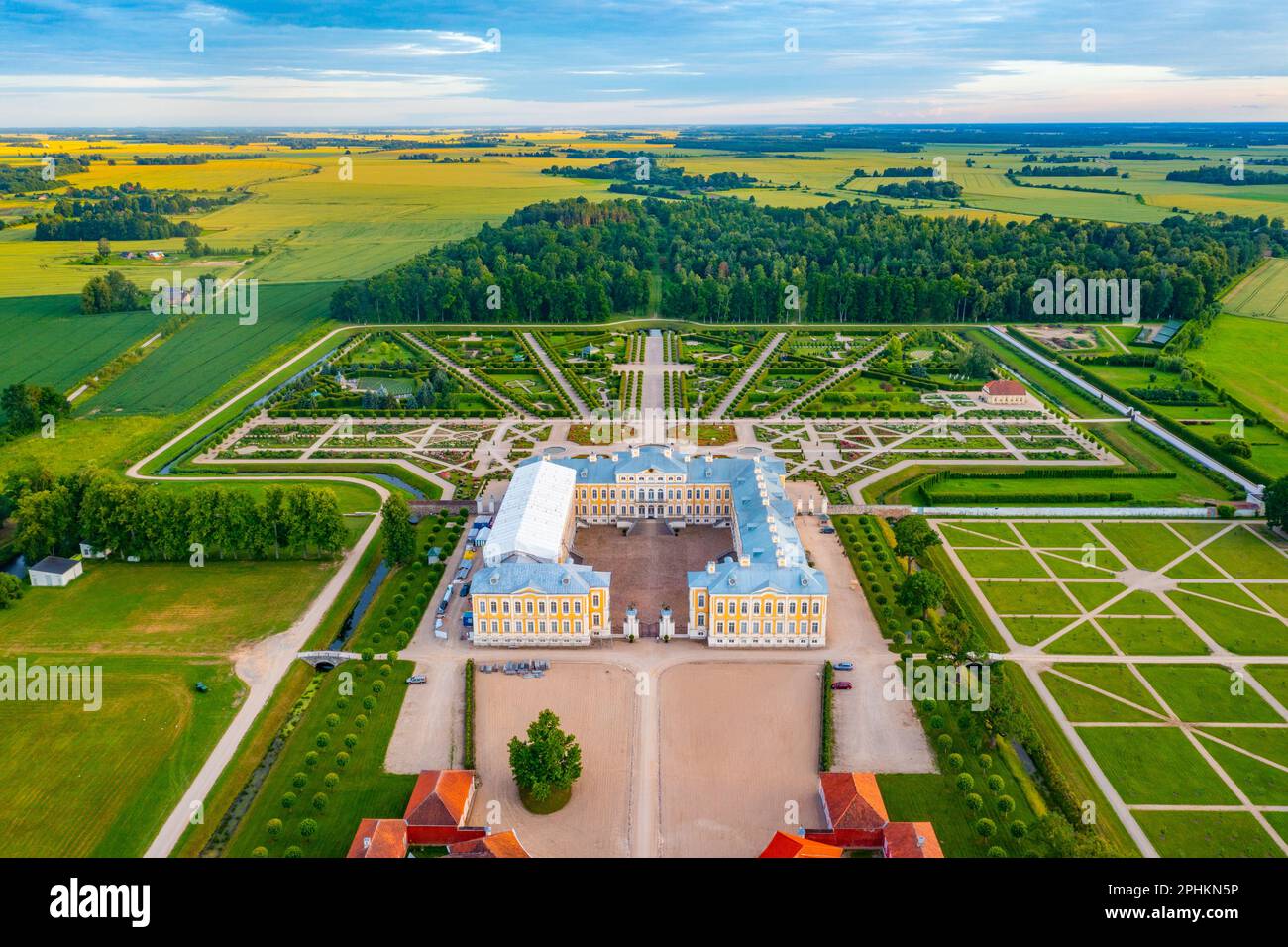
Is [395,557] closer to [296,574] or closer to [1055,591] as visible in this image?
[296,574]

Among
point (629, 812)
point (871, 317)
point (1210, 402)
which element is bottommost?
point (629, 812)

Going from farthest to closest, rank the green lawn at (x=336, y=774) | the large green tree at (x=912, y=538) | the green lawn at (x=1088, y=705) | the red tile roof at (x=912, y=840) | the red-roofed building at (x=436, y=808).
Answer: the large green tree at (x=912, y=538) < the green lawn at (x=1088, y=705) < the green lawn at (x=336, y=774) < the red-roofed building at (x=436, y=808) < the red tile roof at (x=912, y=840)

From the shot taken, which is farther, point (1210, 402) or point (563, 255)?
point (563, 255)

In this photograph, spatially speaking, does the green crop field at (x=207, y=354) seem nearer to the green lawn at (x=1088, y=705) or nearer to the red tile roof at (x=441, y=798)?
the red tile roof at (x=441, y=798)

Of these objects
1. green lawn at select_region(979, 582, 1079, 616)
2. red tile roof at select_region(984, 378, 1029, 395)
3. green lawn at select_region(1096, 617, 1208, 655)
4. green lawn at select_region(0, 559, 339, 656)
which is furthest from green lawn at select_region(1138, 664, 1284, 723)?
green lawn at select_region(0, 559, 339, 656)

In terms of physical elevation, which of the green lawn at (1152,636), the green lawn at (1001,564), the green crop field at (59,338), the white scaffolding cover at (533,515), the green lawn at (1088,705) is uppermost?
the green crop field at (59,338)

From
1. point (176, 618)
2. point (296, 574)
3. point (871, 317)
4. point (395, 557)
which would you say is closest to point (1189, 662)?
point (395, 557)

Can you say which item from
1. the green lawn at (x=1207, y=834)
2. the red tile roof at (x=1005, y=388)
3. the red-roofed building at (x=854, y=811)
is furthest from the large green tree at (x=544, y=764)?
the red tile roof at (x=1005, y=388)

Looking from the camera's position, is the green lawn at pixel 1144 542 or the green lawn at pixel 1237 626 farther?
the green lawn at pixel 1144 542

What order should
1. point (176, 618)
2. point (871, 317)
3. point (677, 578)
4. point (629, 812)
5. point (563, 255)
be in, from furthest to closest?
point (563, 255) < point (871, 317) < point (677, 578) < point (176, 618) < point (629, 812)
